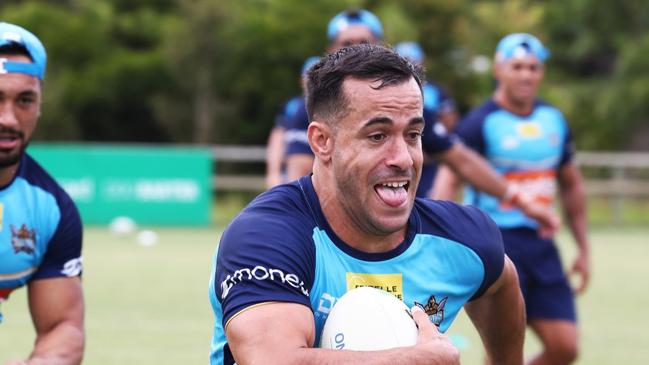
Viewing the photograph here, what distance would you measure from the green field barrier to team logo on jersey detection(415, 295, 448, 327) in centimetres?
1812

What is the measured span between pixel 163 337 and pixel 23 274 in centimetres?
506

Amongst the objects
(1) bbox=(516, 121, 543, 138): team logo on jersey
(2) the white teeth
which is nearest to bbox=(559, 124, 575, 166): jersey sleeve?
(1) bbox=(516, 121, 543, 138): team logo on jersey

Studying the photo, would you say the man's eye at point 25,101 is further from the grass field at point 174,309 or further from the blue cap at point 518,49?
the blue cap at point 518,49

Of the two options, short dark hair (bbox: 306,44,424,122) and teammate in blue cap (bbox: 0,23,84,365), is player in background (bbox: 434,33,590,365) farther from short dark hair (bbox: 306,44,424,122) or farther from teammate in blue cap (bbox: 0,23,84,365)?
short dark hair (bbox: 306,44,424,122)

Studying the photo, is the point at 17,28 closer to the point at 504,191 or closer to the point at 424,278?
the point at 424,278

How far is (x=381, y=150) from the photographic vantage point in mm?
4156

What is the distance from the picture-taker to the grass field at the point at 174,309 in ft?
32.1

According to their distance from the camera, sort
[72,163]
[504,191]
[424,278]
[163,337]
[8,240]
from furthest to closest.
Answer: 1. [72,163]
2. [163,337]
3. [504,191]
4. [8,240]
5. [424,278]

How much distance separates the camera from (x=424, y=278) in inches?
175

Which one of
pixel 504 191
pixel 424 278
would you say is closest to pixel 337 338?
pixel 424 278

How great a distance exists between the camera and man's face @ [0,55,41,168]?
5.20 metres

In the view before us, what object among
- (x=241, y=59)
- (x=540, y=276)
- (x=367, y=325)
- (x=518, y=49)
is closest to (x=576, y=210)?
(x=540, y=276)

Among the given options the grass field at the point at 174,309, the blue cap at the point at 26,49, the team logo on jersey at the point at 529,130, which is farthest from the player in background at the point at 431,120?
the blue cap at the point at 26,49

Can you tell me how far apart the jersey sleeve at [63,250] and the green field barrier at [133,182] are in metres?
16.8
